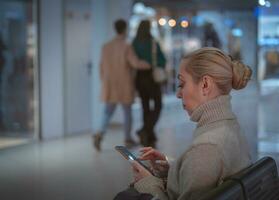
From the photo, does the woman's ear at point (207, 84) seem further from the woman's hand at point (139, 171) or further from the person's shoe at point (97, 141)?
the person's shoe at point (97, 141)

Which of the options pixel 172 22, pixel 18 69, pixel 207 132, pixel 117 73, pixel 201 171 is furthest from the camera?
pixel 172 22

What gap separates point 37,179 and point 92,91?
3.66 meters

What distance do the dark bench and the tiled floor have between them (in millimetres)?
2784

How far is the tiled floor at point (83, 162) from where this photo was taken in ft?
17.4

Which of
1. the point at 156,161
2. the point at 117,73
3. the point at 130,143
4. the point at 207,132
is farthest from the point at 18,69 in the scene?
the point at 207,132

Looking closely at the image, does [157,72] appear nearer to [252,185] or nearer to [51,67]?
[51,67]

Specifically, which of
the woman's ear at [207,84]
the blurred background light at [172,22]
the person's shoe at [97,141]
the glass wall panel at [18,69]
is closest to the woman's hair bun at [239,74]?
the woman's ear at [207,84]

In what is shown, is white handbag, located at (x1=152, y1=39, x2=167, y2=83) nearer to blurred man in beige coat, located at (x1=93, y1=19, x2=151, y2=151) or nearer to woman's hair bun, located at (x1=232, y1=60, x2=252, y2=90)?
blurred man in beige coat, located at (x1=93, y1=19, x2=151, y2=151)

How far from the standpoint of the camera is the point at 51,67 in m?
8.36

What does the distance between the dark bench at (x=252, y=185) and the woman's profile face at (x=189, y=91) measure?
303 mm

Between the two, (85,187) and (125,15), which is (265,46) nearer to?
(125,15)

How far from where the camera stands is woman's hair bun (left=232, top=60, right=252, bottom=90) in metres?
2.11

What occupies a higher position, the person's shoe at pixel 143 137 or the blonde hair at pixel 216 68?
the blonde hair at pixel 216 68

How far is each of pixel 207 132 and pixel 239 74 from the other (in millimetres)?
261
